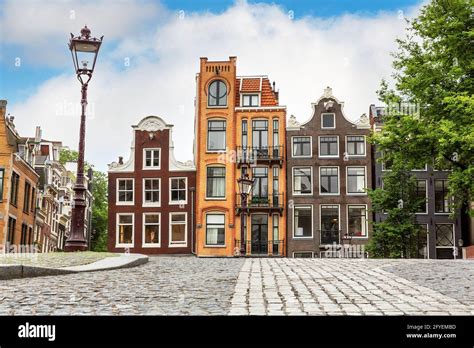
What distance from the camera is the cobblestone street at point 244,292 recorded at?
8805 millimetres

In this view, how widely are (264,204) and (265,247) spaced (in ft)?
8.96

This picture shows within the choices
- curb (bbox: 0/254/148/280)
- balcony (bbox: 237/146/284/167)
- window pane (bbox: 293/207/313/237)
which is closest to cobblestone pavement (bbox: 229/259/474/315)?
curb (bbox: 0/254/148/280)

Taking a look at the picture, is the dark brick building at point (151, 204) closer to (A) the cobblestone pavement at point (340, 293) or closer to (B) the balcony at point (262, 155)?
(B) the balcony at point (262, 155)

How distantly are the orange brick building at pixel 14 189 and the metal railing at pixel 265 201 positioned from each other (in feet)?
46.2

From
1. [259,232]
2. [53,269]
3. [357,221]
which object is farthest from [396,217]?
[53,269]

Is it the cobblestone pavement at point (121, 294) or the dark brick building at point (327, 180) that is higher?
the dark brick building at point (327, 180)

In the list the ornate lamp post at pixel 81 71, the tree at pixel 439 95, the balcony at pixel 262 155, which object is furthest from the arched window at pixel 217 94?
the ornate lamp post at pixel 81 71

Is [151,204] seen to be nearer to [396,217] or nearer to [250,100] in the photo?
[250,100]

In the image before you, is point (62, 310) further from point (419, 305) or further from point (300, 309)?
point (419, 305)

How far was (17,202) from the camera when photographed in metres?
48.2
